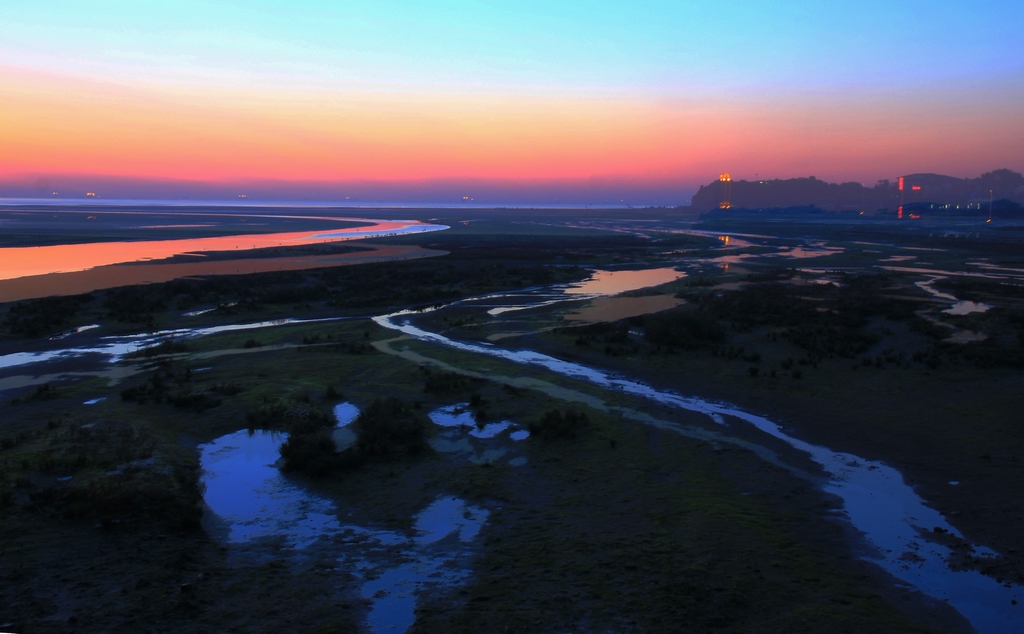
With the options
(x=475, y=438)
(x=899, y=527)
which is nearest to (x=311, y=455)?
(x=475, y=438)

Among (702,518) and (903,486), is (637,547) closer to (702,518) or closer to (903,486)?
(702,518)

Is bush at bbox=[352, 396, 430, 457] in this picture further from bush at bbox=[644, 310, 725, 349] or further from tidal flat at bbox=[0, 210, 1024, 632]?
bush at bbox=[644, 310, 725, 349]

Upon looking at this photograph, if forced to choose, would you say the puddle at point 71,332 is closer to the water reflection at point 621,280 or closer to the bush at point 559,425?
the bush at point 559,425

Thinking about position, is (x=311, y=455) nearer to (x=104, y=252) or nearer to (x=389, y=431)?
(x=389, y=431)

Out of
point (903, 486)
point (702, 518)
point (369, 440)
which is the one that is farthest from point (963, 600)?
point (369, 440)

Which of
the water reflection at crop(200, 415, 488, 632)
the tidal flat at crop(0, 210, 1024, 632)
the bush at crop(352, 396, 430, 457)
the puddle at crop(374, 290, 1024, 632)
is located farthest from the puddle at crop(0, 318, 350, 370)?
the puddle at crop(374, 290, 1024, 632)
